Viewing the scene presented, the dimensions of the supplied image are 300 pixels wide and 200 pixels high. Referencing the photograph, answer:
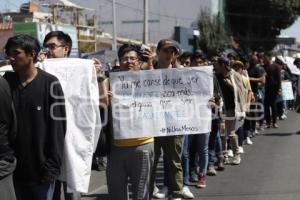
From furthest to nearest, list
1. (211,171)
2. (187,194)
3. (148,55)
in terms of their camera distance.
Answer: (211,171) → (187,194) → (148,55)

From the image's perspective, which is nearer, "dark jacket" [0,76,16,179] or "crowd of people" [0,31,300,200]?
"dark jacket" [0,76,16,179]

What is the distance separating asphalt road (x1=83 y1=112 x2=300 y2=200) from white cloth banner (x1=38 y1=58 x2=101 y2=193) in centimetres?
297

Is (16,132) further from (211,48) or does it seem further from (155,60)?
(211,48)

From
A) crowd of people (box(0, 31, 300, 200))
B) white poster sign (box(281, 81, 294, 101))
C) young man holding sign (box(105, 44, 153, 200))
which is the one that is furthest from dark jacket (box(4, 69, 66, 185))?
white poster sign (box(281, 81, 294, 101))

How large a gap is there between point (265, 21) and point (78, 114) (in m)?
51.5

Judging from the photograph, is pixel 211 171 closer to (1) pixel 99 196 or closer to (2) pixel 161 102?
(1) pixel 99 196

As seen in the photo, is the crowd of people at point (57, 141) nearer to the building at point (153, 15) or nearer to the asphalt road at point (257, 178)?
the asphalt road at point (257, 178)

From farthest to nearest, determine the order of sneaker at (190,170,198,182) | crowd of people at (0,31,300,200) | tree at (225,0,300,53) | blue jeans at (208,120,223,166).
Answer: tree at (225,0,300,53) < blue jeans at (208,120,223,166) < sneaker at (190,170,198,182) < crowd of people at (0,31,300,200)

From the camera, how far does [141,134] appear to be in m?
5.77

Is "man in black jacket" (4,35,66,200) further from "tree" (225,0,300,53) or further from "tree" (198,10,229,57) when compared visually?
"tree" (225,0,300,53)

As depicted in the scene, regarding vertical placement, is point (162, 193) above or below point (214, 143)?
below

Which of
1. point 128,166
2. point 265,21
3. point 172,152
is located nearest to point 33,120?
point 128,166

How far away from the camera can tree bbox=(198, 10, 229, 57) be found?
2018 inches

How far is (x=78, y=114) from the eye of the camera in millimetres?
4754
